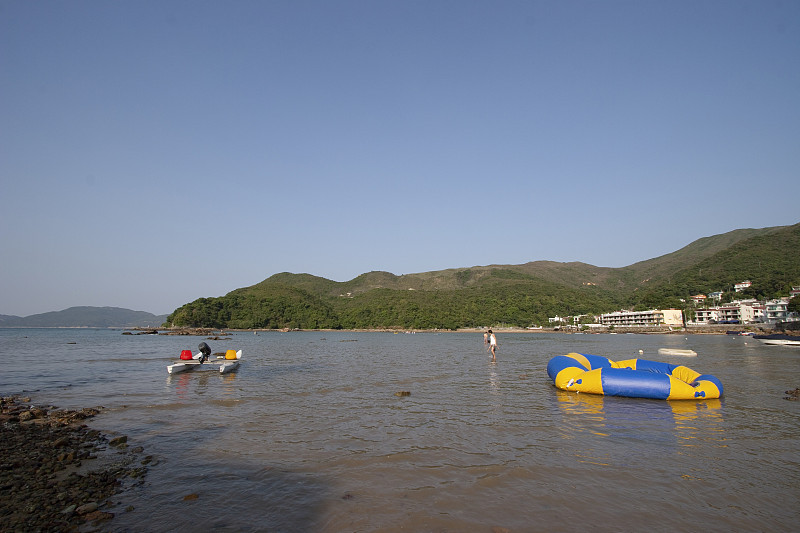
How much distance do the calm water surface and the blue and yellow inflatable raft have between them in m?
0.43

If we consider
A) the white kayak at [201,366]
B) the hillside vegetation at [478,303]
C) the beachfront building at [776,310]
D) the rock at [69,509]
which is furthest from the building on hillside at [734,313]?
the rock at [69,509]

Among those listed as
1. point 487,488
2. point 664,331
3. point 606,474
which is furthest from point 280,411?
point 664,331

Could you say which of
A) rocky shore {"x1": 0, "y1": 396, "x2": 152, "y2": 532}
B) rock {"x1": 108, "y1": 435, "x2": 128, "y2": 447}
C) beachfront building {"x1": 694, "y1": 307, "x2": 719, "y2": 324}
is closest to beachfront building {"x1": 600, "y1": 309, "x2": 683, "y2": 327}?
beachfront building {"x1": 694, "y1": 307, "x2": 719, "y2": 324}

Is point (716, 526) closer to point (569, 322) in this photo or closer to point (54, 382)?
point (54, 382)

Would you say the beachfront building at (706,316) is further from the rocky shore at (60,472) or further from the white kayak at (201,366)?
the rocky shore at (60,472)

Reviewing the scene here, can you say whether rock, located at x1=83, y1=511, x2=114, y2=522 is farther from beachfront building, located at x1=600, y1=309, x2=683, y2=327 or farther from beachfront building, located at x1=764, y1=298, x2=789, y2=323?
beachfront building, located at x1=600, y1=309, x2=683, y2=327

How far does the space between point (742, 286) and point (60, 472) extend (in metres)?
173

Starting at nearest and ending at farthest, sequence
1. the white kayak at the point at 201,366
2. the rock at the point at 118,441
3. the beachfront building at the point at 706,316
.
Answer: the rock at the point at 118,441
the white kayak at the point at 201,366
the beachfront building at the point at 706,316

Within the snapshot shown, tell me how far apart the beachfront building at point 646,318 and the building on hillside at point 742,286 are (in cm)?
1928

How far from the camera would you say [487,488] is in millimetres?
6586

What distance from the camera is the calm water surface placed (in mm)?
5617

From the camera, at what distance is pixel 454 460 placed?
7.95m

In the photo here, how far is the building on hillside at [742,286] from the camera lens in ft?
425

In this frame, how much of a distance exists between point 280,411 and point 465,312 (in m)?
161
